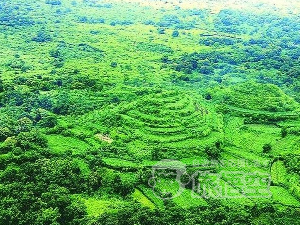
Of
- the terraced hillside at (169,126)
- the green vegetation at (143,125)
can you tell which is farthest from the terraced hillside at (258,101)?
Result: the terraced hillside at (169,126)

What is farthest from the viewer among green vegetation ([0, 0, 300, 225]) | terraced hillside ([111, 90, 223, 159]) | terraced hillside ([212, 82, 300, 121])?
terraced hillside ([212, 82, 300, 121])

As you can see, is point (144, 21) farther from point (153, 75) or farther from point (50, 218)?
point (50, 218)

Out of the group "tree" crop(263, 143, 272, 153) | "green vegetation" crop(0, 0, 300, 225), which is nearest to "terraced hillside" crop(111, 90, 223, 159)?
"green vegetation" crop(0, 0, 300, 225)

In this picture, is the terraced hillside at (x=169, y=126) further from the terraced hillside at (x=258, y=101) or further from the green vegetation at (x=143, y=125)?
the terraced hillside at (x=258, y=101)

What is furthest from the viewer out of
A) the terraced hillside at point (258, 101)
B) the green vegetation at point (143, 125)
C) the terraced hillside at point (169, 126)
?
the terraced hillside at point (258, 101)

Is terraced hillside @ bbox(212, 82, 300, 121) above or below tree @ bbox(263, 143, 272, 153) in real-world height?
above

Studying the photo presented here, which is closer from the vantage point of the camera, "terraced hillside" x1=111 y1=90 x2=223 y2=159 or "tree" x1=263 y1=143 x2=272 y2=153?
"terraced hillside" x1=111 y1=90 x2=223 y2=159

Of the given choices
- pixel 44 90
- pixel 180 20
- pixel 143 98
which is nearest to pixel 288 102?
pixel 143 98

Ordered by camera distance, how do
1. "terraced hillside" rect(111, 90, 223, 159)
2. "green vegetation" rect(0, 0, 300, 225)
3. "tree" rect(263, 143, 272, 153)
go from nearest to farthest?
"green vegetation" rect(0, 0, 300, 225)
"terraced hillside" rect(111, 90, 223, 159)
"tree" rect(263, 143, 272, 153)

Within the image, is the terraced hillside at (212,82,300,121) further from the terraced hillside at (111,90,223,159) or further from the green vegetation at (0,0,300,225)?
the terraced hillside at (111,90,223,159)
